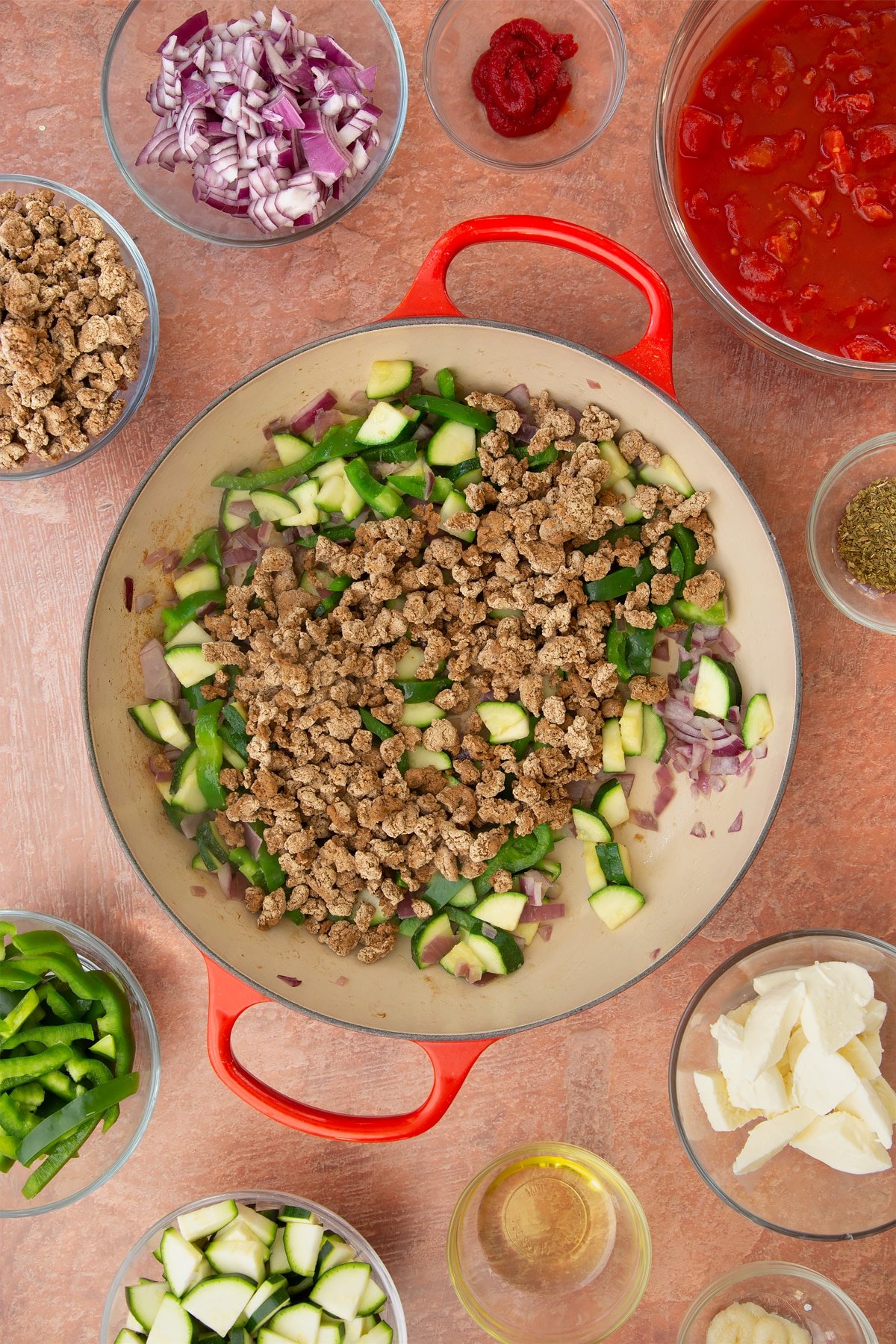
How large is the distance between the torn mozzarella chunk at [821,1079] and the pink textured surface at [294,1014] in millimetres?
285

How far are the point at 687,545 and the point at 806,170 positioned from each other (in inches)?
27.2

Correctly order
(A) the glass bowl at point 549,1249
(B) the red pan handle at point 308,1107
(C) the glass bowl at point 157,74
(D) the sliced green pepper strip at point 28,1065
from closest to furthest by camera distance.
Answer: (B) the red pan handle at point 308,1107 → (D) the sliced green pepper strip at point 28,1065 → (C) the glass bowl at point 157,74 → (A) the glass bowl at point 549,1249

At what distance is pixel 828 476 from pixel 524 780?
33.1 inches

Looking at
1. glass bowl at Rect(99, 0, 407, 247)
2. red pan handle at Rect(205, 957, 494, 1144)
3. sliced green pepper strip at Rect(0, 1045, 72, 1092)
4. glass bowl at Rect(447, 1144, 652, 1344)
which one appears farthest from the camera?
glass bowl at Rect(447, 1144, 652, 1344)

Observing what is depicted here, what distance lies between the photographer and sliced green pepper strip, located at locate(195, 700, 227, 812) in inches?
71.2

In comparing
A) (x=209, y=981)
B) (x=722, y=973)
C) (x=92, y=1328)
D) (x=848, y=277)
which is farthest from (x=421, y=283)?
(x=92, y=1328)

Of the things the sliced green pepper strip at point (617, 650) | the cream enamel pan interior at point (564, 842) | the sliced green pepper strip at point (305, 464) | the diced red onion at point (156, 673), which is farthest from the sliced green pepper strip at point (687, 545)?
the diced red onion at point (156, 673)

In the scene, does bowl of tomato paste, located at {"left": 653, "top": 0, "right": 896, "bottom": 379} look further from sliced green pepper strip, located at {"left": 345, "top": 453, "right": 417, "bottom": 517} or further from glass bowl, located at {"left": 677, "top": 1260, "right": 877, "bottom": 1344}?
glass bowl, located at {"left": 677, "top": 1260, "right": 877, "bottom": 1344}

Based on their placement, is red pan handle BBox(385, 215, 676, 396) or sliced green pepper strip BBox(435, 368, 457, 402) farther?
sliced green pepper strip BBox(435, 368, 457, 402)

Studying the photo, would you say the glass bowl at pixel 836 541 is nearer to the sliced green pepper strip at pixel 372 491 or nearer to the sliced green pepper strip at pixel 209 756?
the sliced green pepper strip at pixel 372 491

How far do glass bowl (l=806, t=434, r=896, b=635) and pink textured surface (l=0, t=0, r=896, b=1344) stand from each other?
5 cm

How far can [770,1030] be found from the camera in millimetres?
1734

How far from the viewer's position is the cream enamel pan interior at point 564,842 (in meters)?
1.71

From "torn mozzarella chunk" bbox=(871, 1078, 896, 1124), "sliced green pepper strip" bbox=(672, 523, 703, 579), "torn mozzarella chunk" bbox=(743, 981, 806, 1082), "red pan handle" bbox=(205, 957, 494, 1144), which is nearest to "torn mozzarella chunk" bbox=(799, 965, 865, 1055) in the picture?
"torn mozzarella chunk" bbox=(743, 981, 806, 1082)
